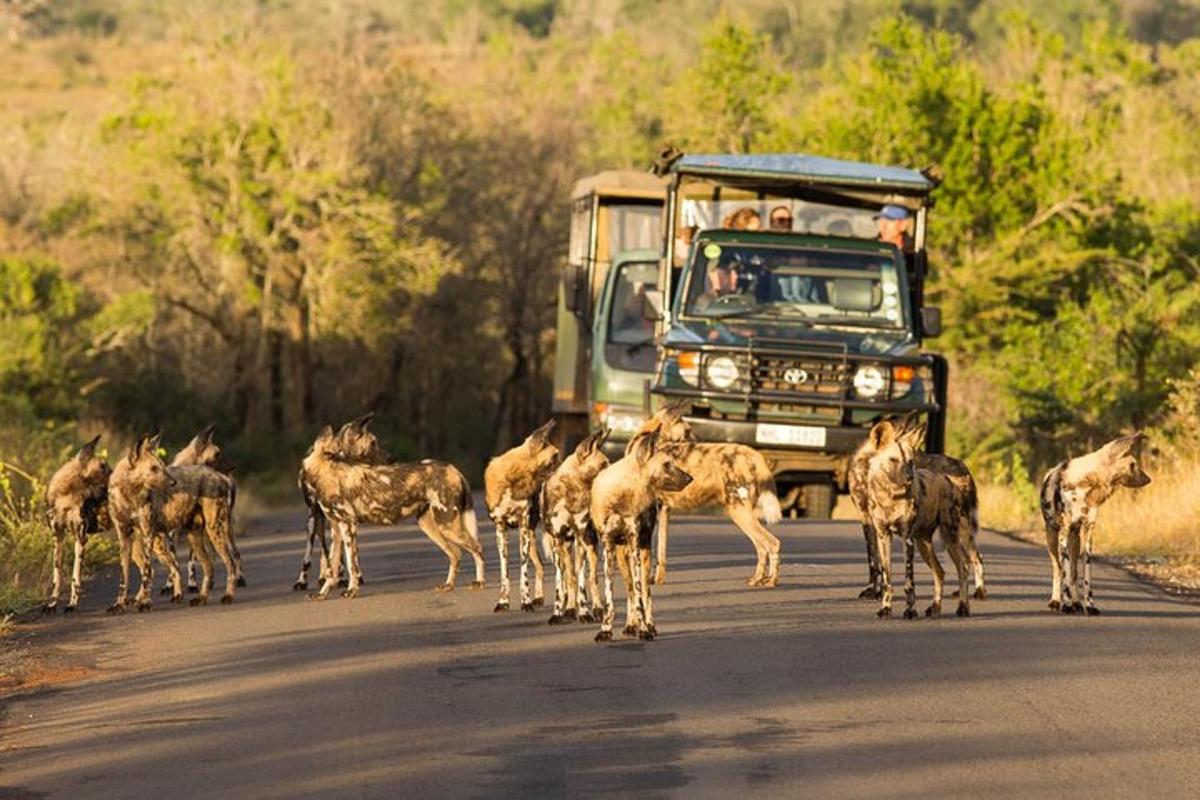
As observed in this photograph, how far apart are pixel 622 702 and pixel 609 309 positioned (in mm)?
15373

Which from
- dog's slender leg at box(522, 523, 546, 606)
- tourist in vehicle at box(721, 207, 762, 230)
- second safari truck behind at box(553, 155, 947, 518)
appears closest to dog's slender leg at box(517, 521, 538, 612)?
dog's slender leg at box(522, 523, 546, 606)

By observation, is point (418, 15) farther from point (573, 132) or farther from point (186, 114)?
point (186, 114)

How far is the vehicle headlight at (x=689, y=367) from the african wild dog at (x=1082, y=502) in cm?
692

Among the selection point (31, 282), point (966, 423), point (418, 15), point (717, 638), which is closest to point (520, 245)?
point (31, 282)

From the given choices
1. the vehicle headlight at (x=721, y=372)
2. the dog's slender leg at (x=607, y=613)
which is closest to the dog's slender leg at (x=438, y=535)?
the dog's slender leg at (x=607, y=613)

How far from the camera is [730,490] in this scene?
17.0 m

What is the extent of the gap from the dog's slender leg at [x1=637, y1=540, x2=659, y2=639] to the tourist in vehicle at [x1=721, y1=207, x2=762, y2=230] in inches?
430

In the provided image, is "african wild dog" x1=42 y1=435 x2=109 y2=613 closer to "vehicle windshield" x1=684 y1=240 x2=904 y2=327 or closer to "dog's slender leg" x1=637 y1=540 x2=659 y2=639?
"dog's slender leg" x1=637 y1=540 x2=659 y2=639

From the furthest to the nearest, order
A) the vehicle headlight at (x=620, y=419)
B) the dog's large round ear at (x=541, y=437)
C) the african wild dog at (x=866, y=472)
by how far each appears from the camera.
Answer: the vehicle headlight at (x=620, y=419)
the dog's large round ear at (x=541, y=437)
the african wild dog at (x=866, y=472)

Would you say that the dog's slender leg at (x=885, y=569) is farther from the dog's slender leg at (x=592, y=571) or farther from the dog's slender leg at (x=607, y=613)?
the dog's slender leg at (x=607, y=613)

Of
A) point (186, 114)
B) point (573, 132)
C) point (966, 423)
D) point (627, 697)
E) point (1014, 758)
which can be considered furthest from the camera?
point (573, 132)

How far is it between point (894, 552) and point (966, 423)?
58.6ft

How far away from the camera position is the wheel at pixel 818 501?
24.2 meters

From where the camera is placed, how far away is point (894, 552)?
19.6m
